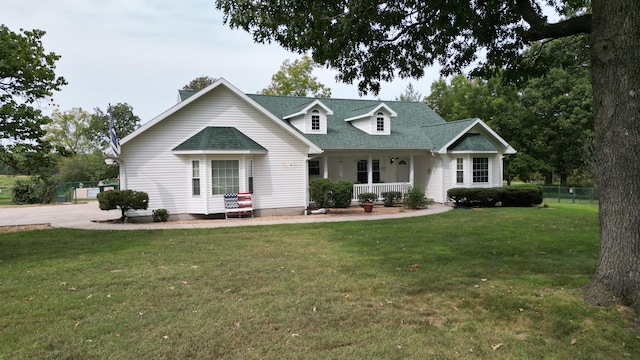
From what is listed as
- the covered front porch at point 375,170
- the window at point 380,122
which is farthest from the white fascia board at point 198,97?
the window at point 380,122

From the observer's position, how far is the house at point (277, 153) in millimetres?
15984

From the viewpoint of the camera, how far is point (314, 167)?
22.2 metres

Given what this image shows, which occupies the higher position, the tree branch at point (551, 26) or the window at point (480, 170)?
the tree branch at point (551, 26)

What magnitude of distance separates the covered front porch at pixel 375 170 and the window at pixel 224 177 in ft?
17.6

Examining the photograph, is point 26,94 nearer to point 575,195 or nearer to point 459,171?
point 459,171

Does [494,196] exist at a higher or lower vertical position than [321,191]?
lower

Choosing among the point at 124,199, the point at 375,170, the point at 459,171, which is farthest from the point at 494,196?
the point at 124,199

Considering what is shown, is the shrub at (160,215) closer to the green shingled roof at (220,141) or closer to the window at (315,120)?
the green shingled roof at (220,141)

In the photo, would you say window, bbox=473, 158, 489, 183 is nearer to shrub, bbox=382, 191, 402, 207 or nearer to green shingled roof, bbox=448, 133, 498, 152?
green shingled roof, bbox=448, 133, 498, 152

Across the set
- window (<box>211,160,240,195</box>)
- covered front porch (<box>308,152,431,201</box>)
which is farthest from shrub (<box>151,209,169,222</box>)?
covered front porch (<box>308,152,431,201</box>)

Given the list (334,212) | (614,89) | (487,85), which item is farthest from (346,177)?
(487,85)

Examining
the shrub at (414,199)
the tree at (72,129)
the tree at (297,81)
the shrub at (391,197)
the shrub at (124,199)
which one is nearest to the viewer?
the shrub at (124,199)

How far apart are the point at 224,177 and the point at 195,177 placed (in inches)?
47.0

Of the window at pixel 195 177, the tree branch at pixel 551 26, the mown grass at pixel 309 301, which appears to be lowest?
the mown grass at pixel 309 301
